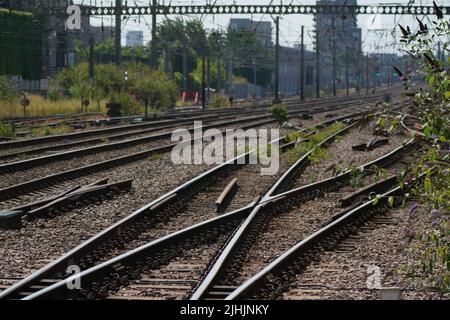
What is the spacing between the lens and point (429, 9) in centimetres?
5097

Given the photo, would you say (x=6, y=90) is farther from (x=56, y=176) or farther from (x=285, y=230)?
(x=285, y=230)

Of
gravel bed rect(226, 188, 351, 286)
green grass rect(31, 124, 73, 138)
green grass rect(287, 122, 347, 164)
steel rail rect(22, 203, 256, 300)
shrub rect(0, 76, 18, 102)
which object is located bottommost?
green grass rect(31, 124, 73, 138)

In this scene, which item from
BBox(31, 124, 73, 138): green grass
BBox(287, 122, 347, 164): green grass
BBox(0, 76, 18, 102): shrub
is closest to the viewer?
BBox(287, 122, 347, 164): green grass

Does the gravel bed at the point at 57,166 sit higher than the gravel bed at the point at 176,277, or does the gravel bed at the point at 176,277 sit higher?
the gravel bed at the point at 176,277

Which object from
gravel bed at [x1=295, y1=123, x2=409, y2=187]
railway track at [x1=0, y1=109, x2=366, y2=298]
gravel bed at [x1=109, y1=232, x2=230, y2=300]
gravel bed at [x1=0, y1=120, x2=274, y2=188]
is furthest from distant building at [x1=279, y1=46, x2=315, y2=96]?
gravel bed at [x1=109, y1=232, x2=230, y2=300]

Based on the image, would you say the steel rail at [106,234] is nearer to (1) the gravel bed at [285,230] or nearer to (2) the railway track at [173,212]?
(2) the railway track at [173,212]

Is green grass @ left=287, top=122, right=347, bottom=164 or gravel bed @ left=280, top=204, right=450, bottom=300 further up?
gravel bed @ left=280, top=204, right=450, bottom=300

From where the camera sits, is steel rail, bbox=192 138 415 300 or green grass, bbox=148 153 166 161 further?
green grass, bbox=148 153 166 161

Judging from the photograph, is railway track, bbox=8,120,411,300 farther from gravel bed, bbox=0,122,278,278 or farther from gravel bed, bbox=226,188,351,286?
gravel bed, bbox=0,122,278,278

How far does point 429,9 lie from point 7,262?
147 feet

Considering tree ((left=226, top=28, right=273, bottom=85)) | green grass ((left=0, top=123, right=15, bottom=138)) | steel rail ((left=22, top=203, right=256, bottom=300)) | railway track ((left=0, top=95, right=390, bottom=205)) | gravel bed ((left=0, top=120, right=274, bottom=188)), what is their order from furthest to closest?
1. tree ((left=226, top=28, right=273, bottom=85))
2. green grass ((left=0, top=123, right=15, bottom=138))
3. gravel bed ((left=0, top=120, right=274, bottom=188))
4. railway track ((left=0, top=95, right=390, bottom=205))
5. steel rail ((left=22, top=203, right=256, bottom=300))

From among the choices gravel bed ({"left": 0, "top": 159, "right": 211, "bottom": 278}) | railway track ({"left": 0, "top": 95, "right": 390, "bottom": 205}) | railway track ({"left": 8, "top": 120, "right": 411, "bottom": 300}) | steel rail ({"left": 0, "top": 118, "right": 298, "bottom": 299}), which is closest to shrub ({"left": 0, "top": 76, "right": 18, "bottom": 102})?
railway track ({"left": 0, "top": 95, "right": 390, "bottom": 205})

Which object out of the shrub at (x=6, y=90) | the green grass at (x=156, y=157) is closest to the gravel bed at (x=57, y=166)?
the green grass at (x=156, y=157)
